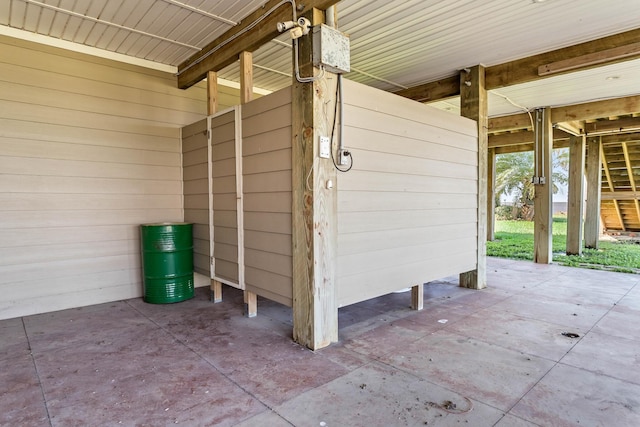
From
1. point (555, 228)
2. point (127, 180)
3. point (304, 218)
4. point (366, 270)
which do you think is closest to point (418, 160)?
point (366, 270)

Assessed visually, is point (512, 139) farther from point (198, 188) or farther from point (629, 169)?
point (198, 188)

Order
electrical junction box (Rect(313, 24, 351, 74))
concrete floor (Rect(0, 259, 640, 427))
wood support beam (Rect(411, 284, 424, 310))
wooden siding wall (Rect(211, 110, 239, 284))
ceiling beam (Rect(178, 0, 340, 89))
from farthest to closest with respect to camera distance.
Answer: wood support beam (Rect(411, 284, 424, 310))
wooden siding wall (Rect(211, 110, 239, 284))
ceiling beam (Rect(178, 0, 340, 89))
electrical junction box (Rect(313, 24, 351, 74))
concrete floor (Rect(0, 259, 640, 427))

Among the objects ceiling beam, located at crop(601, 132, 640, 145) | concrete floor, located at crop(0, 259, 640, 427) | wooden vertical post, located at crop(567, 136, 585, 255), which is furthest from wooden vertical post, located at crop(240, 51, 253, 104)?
ceiling beam, located at crop(601, 132, 640, 145)

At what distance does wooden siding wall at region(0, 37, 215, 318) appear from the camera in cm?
352

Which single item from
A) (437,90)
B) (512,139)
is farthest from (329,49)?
(512,139)

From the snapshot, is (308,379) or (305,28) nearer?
(308,379)

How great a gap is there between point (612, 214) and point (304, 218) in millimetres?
12970

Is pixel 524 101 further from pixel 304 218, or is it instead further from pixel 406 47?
pixel 304 218

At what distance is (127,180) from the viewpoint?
165 inches

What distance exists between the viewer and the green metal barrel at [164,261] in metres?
3.94

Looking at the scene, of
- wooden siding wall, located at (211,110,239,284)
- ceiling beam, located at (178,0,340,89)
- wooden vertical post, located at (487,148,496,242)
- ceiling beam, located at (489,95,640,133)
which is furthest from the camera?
wooden vertical post, located at (487,148,496,242)

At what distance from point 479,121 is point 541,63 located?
2.83 ft

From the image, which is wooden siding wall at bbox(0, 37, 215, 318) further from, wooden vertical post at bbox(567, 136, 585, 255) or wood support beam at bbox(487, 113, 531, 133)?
wooden vertical post at bbox(567, 136, 585, 255)

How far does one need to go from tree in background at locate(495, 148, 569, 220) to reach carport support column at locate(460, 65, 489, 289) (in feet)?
45.2
